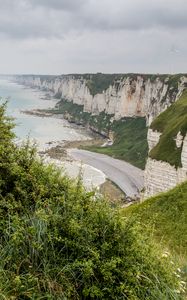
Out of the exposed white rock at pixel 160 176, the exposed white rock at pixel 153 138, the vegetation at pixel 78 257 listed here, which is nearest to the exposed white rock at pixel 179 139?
the exposed white rock at pixel 160 176

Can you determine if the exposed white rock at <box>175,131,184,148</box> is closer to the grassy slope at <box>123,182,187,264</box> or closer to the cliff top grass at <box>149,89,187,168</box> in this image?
the cliff top grass at <box>149,89,187,168</box>

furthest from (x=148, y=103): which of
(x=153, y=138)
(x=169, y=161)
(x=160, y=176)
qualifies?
(x=169, y=161)

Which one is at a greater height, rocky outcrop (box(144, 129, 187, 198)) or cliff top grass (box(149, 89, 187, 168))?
cliff top grass (box(149, 89, 187, 168))

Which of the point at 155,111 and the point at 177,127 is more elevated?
the point at 177,127

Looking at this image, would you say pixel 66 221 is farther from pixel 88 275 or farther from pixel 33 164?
pixel 33 164

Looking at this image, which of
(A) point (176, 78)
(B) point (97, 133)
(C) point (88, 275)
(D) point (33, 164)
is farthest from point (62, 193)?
(B) point (97, 133)

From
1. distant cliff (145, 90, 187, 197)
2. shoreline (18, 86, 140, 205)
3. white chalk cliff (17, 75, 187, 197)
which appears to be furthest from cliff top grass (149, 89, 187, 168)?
shoreline (18, 86, 140, 205)

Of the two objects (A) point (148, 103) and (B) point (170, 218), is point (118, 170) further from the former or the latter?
(B) point (170, 218)
